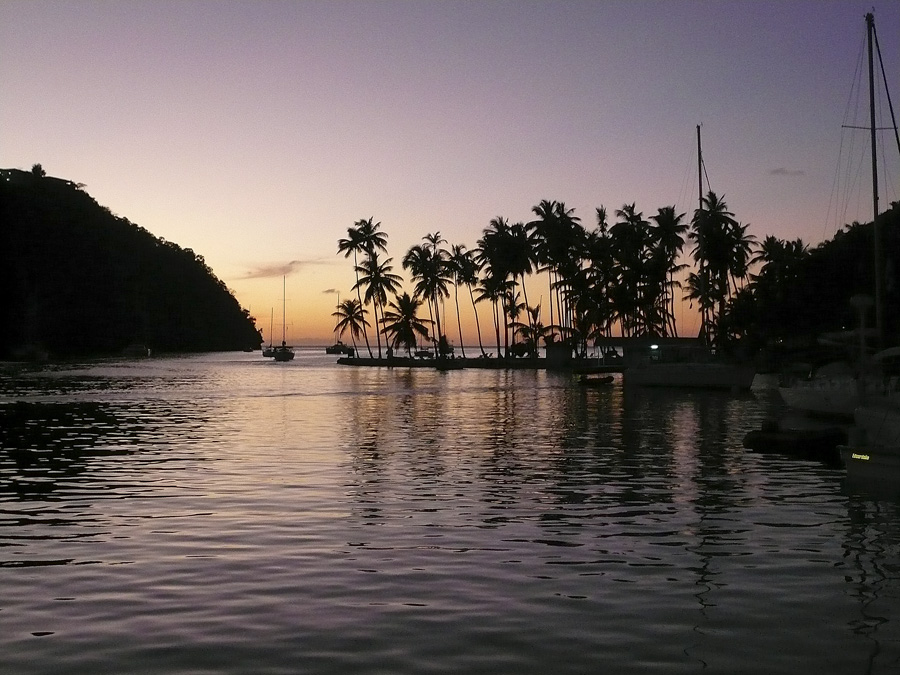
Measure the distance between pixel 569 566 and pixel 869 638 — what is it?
4120 mm

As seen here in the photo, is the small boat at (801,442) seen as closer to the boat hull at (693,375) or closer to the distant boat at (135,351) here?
the boat hull at (693,375)

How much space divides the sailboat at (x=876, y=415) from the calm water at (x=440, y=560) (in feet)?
3.07

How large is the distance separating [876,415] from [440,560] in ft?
56.0

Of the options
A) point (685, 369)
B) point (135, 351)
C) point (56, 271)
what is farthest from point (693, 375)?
point (135, 351)

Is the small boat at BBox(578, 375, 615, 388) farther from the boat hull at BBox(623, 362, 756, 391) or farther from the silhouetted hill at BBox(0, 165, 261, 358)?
the silhouetted hill at BBox(0, 165, 261, 358)

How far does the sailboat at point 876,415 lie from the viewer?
1909cm

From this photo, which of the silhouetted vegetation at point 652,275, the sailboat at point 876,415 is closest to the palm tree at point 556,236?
the silhouetted vegetation at point 652,275

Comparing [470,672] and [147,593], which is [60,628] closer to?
[147,593]

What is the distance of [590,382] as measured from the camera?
70.3 m

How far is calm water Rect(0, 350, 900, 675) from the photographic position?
8.46 m

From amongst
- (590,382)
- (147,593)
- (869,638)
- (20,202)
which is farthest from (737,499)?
(20,202)

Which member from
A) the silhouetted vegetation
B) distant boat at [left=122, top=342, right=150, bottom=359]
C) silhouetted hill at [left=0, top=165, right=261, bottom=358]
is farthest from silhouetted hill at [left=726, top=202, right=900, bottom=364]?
distant boat at [left=122, top=342, right=150, bottom=359]

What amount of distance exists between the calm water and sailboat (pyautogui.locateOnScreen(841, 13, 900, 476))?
3.07 ft

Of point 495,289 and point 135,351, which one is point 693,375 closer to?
point 495,289
